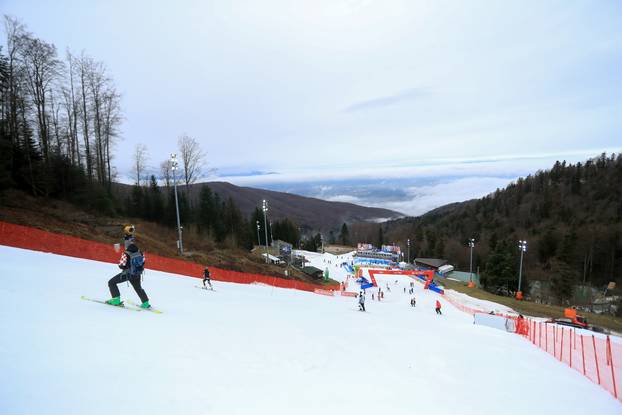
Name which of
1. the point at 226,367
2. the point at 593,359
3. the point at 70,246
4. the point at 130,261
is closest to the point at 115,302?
the point at 130,261

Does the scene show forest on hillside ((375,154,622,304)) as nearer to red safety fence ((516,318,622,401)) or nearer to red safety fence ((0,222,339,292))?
red safety fence ((516,318,622,401))

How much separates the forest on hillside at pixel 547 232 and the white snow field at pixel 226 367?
57852mm

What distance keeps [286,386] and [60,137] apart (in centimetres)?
3598

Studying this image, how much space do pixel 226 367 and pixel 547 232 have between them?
98956 mm

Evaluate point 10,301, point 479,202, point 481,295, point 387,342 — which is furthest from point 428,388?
point 479,202

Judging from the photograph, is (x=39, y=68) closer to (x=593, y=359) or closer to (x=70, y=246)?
(x=70, y=246)

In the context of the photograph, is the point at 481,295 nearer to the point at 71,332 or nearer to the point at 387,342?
the point at 387,342

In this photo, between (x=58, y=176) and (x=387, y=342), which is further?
(x=58, y=176)

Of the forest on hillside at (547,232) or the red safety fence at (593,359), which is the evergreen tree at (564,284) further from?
the red safety fence at (593,359)

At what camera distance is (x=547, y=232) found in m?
81.9

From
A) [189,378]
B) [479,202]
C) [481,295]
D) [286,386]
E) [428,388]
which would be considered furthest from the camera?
[479,202]

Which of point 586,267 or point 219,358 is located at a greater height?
point 219,358

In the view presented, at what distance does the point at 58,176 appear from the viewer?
28172mm

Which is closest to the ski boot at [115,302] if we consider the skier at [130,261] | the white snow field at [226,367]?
the white snow field at [226,367]
